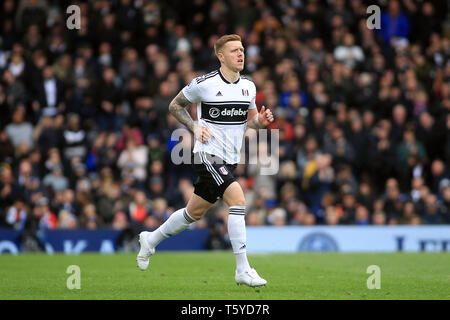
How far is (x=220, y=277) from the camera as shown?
38.8 ft

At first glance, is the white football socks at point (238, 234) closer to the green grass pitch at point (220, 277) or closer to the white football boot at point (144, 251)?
the green grass pitch at point (220, 277)

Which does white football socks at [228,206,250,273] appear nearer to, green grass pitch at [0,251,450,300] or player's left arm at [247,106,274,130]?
green grass pitch at [0,251,450,300]

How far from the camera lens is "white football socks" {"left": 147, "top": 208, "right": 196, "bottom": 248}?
36.5ft

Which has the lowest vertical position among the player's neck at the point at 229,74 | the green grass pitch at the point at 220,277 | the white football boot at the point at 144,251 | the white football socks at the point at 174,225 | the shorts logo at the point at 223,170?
the green grass pitch at the point at 220,277

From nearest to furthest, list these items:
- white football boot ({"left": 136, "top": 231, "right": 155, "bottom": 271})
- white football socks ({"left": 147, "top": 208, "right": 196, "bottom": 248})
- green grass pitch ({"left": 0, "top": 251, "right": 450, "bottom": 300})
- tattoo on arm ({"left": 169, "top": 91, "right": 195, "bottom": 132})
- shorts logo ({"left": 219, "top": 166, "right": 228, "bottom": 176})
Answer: green grass pitch ({"left": 0, "top": 251, "right": 450, "bottom": 300}) < shorts logo ({"left": 219, "top": 166, "right": 228, "bottom": 176}) < tattoo on arm ({"left": 169, "top": 91, "right": 195, "bottom": 132}) < white football socks ({"left": 147, "top": 208, "right": 196, "bottom": 248}) < white football boot ({"left": 136, "top": 231, "right": 155, "bottom": 271})

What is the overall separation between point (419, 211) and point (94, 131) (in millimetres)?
7752

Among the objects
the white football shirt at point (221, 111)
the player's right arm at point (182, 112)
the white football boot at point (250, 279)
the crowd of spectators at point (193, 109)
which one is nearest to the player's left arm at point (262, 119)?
the white football shirt at point (221, 111)

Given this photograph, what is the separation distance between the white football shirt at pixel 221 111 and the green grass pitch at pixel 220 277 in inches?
63.5

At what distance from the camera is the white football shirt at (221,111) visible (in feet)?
35.1

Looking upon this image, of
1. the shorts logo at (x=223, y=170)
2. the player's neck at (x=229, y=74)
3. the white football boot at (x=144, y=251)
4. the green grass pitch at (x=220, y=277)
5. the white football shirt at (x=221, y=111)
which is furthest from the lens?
the white football boot at (x=144, y=251)

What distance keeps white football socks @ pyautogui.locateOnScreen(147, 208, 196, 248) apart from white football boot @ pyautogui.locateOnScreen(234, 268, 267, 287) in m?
1.24

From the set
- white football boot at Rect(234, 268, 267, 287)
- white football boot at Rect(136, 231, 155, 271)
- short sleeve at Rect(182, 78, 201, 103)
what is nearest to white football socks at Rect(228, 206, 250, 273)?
white football boot at Rect(234, 268, 267, 287)
